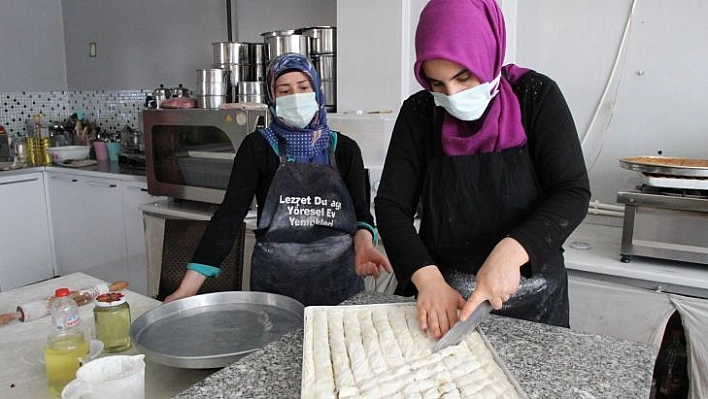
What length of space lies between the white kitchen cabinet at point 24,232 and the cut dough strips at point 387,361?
12.8 feet

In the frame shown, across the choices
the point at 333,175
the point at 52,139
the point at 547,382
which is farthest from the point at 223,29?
the point at 547,382

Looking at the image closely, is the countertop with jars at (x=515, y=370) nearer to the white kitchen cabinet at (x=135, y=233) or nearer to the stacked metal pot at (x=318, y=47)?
the stacked metal pot at (x=318, y=47)

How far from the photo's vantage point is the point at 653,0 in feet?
7.75

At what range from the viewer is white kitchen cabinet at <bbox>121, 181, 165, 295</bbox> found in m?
3.66

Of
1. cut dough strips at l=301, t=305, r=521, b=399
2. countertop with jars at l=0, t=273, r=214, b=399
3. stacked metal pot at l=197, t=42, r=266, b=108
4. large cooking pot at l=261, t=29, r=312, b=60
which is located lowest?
countertop with jars at l=0, t=273, r=214, b=399

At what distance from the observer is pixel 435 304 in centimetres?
97

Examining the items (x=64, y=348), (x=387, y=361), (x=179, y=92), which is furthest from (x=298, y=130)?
(x=179, y=92)

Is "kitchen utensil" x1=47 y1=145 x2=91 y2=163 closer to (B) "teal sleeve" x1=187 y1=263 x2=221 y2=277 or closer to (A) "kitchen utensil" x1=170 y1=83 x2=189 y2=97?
(A) "kitchen utensil" x1=170 y1=83 x2=189 y2=97

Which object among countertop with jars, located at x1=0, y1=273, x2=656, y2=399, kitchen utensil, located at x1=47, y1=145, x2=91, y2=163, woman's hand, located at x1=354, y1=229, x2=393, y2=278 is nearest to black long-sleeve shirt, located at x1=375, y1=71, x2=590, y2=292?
countertop with jars, located at x1=0, y1=273, x2=656, y2=399

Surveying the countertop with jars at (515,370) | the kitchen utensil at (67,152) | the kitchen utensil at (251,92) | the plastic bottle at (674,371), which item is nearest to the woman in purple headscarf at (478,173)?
the countertop with jars at (515,370)

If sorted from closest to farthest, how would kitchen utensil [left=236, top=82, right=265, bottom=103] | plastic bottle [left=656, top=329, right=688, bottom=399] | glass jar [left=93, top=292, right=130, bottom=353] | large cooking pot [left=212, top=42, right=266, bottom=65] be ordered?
glass jar [left=93, top=292, right=130, bottom=353] < plastic bottle [left=656, top=329, right=688, bottom=399] < kitchen utensil [left=236, top=82, right=265, bottom=103] < large cooking pot [left=212, top=42, right=266, bottom=65]

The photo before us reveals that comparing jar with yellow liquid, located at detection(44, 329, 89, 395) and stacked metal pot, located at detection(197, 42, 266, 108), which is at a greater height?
stacked metal pot, located at detection(197, 42, 266, 108)

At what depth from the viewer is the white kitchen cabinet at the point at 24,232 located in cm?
403

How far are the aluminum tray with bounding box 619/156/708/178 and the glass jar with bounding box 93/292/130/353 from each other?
69.6 inches
